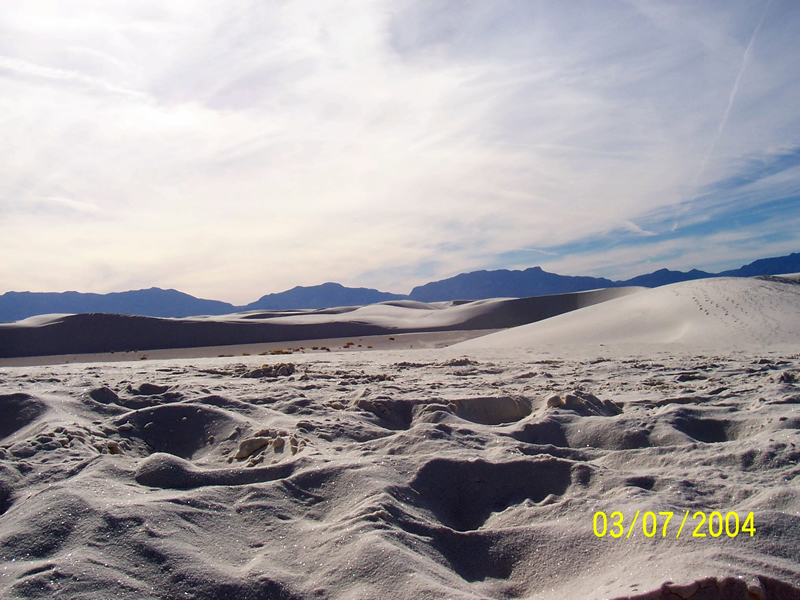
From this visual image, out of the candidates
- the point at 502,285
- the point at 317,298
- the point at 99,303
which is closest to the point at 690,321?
the point at 99,303

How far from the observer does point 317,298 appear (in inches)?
6353

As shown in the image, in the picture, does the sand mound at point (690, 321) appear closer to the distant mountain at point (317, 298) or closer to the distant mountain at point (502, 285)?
the distant mountain at point (317, 298)

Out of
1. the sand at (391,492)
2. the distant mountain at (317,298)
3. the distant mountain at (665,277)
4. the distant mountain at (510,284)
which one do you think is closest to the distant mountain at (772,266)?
the distant mountain at (665,277)

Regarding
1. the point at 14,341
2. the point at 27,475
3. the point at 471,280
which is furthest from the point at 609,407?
the point at 471,280

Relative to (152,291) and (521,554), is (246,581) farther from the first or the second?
(152,291)

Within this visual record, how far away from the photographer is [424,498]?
2.27 m

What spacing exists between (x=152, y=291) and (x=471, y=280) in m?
106

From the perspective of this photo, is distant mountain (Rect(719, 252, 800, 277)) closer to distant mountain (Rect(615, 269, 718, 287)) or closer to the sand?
distant mountain (Rect(615, 269, 718, 287))

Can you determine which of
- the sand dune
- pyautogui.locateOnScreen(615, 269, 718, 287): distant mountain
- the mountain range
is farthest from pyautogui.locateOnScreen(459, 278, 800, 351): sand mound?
pyautogui.locateOnScreen(615, 269, 718, 287): distant mountain

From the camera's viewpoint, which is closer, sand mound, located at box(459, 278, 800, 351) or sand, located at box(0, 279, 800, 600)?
sand, located at box(0, 279, 800, 600)

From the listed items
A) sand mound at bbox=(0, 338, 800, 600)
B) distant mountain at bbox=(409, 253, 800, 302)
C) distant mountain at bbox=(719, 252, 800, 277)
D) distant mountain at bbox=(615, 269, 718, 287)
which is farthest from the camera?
distant mountain at bbox=(409, 253, 800, 302)

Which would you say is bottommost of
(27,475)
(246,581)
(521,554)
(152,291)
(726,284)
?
(521,554)

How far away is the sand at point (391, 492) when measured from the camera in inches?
59.9

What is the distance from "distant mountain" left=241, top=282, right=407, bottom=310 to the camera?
16000 centimetres
